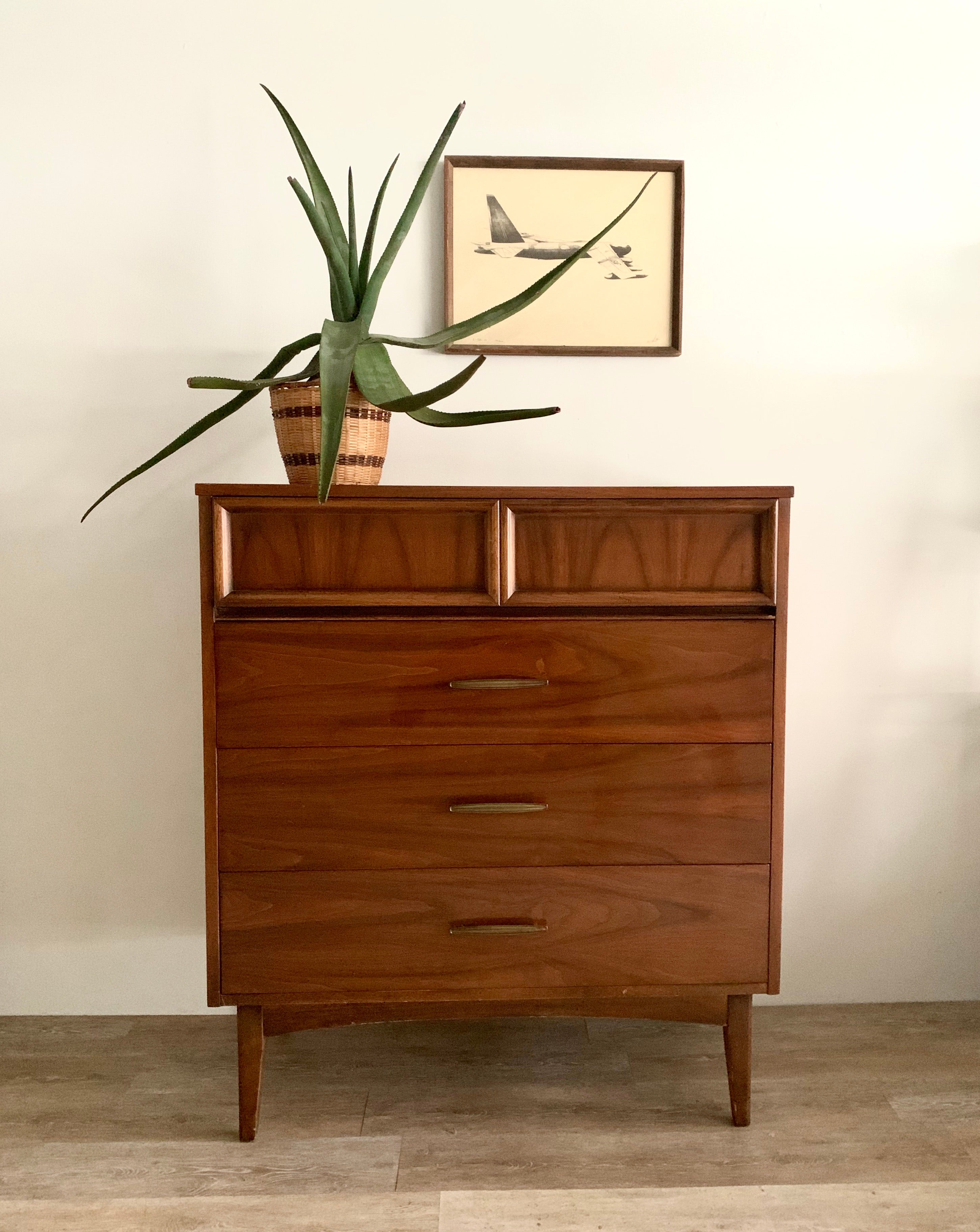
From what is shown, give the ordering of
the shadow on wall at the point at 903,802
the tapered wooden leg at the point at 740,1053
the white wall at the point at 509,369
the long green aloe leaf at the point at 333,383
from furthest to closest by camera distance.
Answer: the shadow on wall at the point at 903,802, the white wall at the point at 509,369, the tapered wooden leg at the point at 740,1053, the long green aloe leaf at the point at 333,383

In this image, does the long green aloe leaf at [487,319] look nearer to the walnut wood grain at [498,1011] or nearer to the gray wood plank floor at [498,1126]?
the walnut wood grain at [498,1011]

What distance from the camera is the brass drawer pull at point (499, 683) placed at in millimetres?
1304

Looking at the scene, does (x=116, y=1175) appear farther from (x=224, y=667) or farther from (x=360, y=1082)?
(x=224, y=667)

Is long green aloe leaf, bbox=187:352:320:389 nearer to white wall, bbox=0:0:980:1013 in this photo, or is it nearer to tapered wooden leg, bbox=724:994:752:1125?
white wall, bbox=0:0:980:1013

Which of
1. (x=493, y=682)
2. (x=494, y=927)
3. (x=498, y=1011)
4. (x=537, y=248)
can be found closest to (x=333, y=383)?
(x=493, y=682)

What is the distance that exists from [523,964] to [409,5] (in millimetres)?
1823

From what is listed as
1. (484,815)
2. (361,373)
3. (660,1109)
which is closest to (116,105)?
(361,373)

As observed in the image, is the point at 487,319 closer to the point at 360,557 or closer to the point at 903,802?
the point at 360,557

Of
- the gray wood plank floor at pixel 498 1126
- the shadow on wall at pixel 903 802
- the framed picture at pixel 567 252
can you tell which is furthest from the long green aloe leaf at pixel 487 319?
the gray wood plank floor at pixel 498 1126

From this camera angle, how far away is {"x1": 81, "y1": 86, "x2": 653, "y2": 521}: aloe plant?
4.09 ft

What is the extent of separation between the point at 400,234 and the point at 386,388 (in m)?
0.28

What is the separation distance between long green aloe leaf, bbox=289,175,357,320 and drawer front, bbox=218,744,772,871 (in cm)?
72

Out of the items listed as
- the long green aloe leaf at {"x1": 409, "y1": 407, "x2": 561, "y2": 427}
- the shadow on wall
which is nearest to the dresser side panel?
the long green aloe leaf at {"x1": 409, "y1": 407, "x2": 561, "y2": 427}

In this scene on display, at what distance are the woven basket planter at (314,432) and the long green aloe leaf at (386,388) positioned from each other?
3 cm
